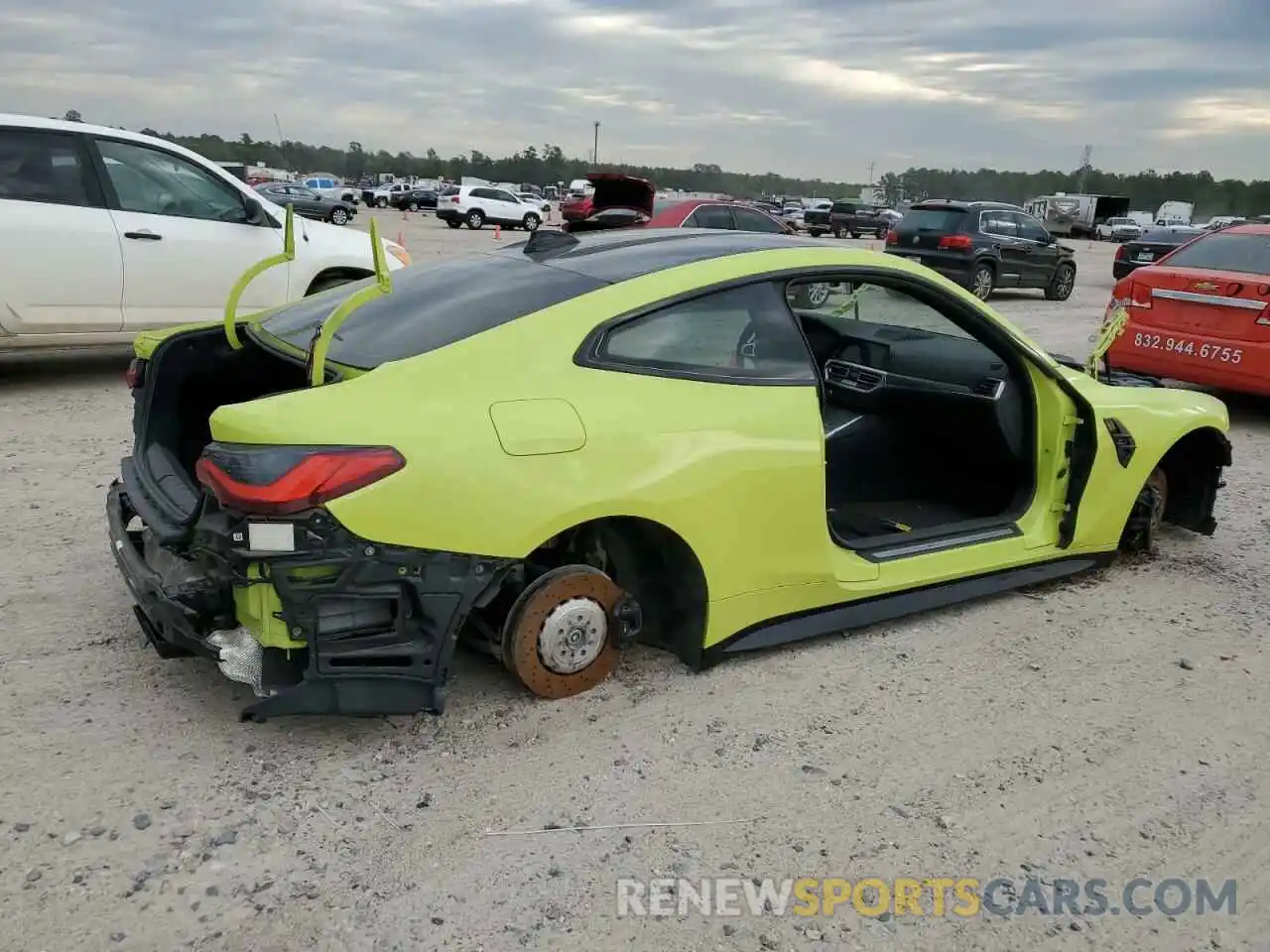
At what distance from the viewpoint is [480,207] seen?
114 ft

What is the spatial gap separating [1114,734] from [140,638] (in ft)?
10.5

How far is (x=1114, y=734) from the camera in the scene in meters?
3.10

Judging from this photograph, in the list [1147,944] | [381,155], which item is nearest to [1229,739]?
[1147,944]

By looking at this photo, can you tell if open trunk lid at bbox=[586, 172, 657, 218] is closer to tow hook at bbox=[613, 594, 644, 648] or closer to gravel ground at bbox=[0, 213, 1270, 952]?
gravel ground at bbox=[0, 213, 1270, 952]

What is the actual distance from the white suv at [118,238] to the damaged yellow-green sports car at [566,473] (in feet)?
11.9

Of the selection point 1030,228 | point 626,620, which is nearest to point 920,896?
point 626,620

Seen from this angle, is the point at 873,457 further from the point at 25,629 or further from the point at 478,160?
the point at 478,160

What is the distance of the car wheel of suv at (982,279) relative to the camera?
1509 centimetres

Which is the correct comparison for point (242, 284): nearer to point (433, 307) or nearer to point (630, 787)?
point (433, 307)

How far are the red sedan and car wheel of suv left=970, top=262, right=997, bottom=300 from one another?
7186mm

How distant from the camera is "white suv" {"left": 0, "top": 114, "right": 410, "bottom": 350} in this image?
249 inches

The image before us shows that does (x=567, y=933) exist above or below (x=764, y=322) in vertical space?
below

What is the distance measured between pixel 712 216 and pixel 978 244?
4.16m

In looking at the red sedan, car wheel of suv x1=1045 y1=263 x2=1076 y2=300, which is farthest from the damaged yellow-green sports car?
car wheel of suv x1=1045 y1=263 x2=1076 y2=300
